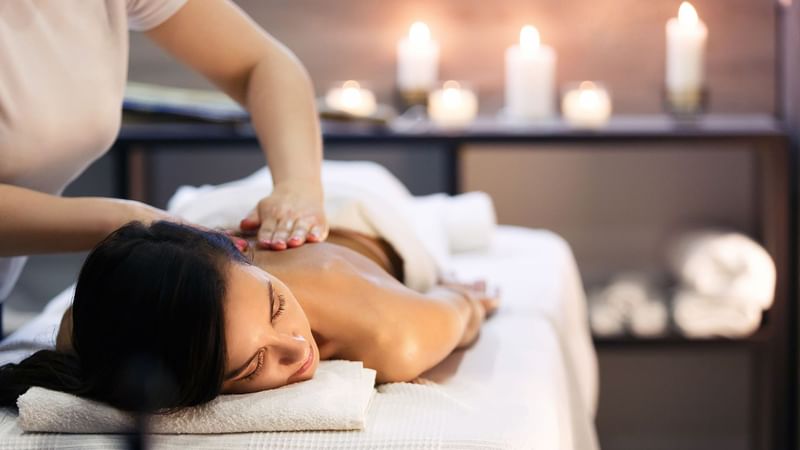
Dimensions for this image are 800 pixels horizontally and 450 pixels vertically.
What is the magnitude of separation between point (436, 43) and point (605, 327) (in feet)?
3.17

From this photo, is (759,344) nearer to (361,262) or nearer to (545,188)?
(545,188)

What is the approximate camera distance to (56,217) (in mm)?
1418

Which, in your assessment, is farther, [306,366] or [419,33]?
[419,33]

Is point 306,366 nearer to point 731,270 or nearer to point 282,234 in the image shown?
point 282,234

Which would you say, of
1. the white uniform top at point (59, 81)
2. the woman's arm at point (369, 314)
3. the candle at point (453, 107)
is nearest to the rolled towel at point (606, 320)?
the candle at point (453, 107)

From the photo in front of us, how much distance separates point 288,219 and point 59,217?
32 centimetres

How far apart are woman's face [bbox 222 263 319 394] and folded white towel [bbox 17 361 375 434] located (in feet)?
0.11

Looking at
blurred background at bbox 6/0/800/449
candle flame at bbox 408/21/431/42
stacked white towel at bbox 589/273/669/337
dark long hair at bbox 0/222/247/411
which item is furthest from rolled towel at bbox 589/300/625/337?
dark long hair at bbox 0/222/247/411

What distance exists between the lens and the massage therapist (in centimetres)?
143

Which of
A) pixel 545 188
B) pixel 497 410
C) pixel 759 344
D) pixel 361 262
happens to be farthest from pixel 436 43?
pixel 497 410

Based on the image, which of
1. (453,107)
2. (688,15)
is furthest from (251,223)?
(688,15)

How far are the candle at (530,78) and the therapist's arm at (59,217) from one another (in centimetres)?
175

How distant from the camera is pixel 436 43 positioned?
3.25 meters

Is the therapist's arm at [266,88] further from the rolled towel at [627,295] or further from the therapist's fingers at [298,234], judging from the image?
the rolled towel at [627,295]
